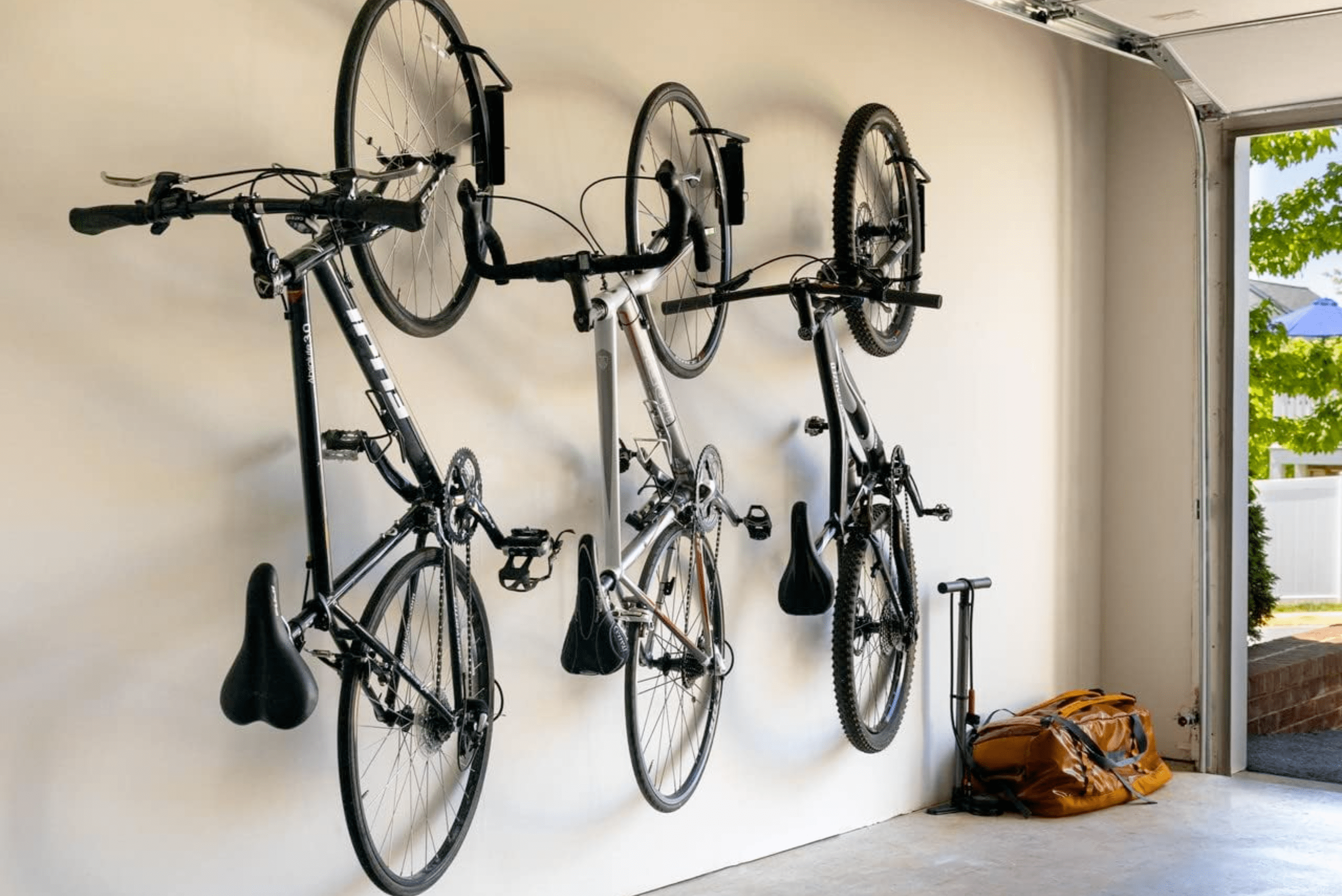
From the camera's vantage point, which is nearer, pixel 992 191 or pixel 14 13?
pixel 14 13

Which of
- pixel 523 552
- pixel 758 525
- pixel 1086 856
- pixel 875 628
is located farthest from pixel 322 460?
pixel 1086 856

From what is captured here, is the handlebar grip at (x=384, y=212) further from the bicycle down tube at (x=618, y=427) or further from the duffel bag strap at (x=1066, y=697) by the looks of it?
the duffel bag strap at (x=1066, y=697)

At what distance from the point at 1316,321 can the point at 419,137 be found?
5092mm

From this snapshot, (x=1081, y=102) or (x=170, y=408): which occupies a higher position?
(x=1081, y=102)

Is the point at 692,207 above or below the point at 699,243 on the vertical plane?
above

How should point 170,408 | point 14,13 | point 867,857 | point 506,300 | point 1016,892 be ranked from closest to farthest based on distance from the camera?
1. point 14,13
2. point 170,408
3. point 506,300
4. point 1016,892
5. point 867,857

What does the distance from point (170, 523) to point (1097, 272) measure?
3.85m

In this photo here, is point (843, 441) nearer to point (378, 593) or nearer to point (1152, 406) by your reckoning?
point (378, 593)

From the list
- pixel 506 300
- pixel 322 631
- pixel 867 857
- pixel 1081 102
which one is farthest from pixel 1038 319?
pixel 322 631

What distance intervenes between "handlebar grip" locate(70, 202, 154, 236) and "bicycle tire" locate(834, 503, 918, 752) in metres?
2.25

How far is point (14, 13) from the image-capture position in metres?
2.41

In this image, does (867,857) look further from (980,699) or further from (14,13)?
(14,13)

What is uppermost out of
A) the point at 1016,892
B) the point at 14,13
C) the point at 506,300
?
the point at 14,13

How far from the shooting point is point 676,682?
3.63 meters
